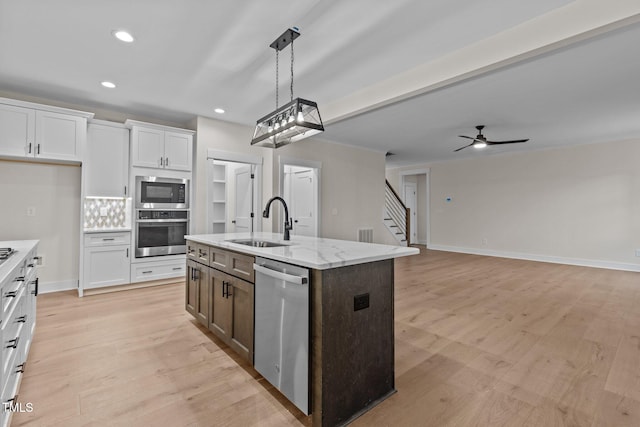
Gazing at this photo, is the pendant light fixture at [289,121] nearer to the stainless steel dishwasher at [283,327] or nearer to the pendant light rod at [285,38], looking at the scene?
the pendant light rod at [285,38]

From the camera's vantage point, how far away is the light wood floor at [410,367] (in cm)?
169

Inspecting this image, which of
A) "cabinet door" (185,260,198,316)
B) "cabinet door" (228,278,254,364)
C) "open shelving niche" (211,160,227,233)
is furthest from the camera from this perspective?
"open shelving niche" (211,160,227,233)

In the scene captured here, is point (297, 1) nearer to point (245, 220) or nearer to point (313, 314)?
point (313, 314)

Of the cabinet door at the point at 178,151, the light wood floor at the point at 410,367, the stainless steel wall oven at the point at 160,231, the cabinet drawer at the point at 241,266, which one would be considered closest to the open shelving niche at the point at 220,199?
the cabinet door at the point at 178,151

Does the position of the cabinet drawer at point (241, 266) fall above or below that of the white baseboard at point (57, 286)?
above

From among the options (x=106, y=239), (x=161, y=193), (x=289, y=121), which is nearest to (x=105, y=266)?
(x=106, y=239)

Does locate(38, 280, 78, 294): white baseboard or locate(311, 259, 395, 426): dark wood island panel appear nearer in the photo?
locate(311, 259, 395, 426): dark wood island panel

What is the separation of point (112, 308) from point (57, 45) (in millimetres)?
2753

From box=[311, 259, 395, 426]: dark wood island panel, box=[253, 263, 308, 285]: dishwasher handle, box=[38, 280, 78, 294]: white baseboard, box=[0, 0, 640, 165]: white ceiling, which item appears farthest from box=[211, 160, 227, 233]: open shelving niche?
box=[311, 259, 395, 426]: dark wood island panel

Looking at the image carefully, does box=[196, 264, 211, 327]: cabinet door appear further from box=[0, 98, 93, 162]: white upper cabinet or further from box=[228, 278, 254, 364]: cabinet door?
box=[0, 98, 93, 162]: white upper cabinet

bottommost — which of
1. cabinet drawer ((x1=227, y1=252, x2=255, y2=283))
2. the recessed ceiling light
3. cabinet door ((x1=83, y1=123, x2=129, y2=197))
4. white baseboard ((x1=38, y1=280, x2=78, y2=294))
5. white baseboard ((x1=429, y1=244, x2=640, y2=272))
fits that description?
white baseboard ((x1=38, y1=280, x2=78, y2=294))

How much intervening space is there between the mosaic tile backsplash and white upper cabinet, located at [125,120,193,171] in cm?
67

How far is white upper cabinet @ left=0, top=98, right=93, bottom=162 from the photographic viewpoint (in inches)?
138

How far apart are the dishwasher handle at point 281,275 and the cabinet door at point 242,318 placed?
0.20 metres
